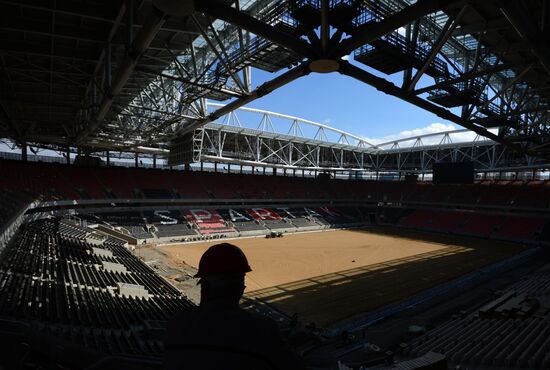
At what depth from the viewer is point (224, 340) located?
1474 mm

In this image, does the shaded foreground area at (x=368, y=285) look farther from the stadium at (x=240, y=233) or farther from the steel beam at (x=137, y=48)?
the steel beam at (x=137, y=48)

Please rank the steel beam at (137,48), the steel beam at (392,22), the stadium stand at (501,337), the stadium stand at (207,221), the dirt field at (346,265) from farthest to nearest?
the stadium stand at (207,221), the dirt field at (346,265), the stadium stand at (501,337), the steel beam at (137,48), the steel beam at (392,22)

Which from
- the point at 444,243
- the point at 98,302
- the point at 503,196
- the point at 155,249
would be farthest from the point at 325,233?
the point at 98,302

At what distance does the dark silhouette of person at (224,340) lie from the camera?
1443mm

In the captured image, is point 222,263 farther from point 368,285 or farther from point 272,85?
point 368,285

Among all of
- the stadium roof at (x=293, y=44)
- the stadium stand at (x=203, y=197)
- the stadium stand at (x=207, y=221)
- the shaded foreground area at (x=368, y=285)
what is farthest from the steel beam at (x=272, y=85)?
the stadium stand at (x=207, y=221)

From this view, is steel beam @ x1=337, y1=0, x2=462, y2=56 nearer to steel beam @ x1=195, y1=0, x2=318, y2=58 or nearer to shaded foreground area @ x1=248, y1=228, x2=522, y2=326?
steel beam @ x1=195, y1=0, x2=318, y2=58

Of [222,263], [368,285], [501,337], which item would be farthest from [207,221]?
[222,263]

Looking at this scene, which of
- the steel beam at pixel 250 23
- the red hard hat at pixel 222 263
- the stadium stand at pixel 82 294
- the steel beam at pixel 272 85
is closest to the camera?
the red hard hat at pixel 222 263

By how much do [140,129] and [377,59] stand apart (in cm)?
2161

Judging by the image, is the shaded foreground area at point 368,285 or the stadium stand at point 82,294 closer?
the stadium stand at point 82,294

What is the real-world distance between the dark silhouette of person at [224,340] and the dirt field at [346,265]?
15.6m

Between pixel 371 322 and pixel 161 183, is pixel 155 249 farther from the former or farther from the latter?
pixel 371 322

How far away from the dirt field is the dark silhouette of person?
15.6m
